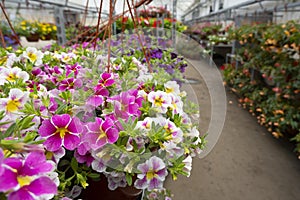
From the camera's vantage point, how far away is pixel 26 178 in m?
0.23

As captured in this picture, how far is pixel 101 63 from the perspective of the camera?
697 millimetres

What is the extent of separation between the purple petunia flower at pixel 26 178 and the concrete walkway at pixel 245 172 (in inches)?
58.6

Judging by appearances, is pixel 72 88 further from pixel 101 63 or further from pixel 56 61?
pixel 56 61

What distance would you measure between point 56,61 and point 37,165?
26.0 inches

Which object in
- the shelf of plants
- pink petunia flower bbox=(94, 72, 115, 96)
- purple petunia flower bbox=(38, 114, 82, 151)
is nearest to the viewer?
purple petunia flower bbox=(38, 114, 82, 151)

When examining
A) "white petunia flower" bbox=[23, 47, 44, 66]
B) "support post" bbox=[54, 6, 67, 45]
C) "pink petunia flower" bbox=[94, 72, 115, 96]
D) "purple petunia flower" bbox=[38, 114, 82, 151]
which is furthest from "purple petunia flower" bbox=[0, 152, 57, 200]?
"support post" bbox=[54, 6, 67, 45]

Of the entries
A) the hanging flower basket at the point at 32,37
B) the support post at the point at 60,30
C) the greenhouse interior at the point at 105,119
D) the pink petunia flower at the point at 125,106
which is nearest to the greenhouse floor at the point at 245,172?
the greenhouse interior at the point at 105,119

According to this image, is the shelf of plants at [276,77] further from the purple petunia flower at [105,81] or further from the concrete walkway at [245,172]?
the purple petunia flower at [105,81]

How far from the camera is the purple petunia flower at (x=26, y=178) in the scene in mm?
218

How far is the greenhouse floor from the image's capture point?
162cm

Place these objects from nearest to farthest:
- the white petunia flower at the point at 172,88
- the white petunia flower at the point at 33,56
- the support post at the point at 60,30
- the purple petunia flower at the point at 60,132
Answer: the purple petunia flower at the point at 60,132
the white petunia flower at the point at 172,88
the white petunia flower at the point at 33,56
the support post at the point at 60,30

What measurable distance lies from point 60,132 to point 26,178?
0.48 ft

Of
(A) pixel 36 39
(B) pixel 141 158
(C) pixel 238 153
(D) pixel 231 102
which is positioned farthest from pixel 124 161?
(D) pixel 231 102

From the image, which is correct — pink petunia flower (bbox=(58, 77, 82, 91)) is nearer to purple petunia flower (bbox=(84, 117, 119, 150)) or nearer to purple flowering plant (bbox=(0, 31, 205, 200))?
purple flowering plant (bbox=(0, 31, 205, 200))
